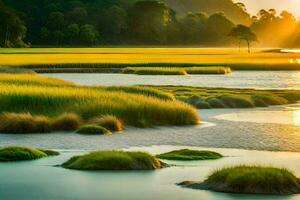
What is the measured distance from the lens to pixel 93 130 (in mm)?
34594

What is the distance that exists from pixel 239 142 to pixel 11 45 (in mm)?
151992

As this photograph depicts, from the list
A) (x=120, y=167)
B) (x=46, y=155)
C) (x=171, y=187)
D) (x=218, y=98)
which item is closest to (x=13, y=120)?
(x=46, y=155)

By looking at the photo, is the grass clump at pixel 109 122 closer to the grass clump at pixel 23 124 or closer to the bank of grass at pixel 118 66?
the grass clump at pixel 23 124

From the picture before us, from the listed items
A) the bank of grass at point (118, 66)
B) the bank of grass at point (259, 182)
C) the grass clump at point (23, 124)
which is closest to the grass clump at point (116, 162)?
the bank of grass at point (259, 182)

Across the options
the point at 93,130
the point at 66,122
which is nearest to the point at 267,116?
the point at 66,122

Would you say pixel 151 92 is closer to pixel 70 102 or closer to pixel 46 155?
pixel 70 102

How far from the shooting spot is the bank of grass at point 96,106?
37375 millimetres

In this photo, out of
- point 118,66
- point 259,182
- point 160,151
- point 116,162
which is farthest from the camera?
point 118,66

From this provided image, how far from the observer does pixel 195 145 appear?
1249 inches

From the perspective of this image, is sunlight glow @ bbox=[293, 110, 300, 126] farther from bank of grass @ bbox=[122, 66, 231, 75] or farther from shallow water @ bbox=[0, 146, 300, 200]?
bank of grass @ bbox=[122, 66, 231, 75]

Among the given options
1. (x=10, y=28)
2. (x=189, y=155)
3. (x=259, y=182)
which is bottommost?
(x=189, y=155)

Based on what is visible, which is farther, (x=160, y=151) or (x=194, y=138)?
(x=194, y=138)

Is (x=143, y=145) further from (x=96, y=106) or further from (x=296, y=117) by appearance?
(x=296, y=117)

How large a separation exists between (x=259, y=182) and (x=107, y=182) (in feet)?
14.2
